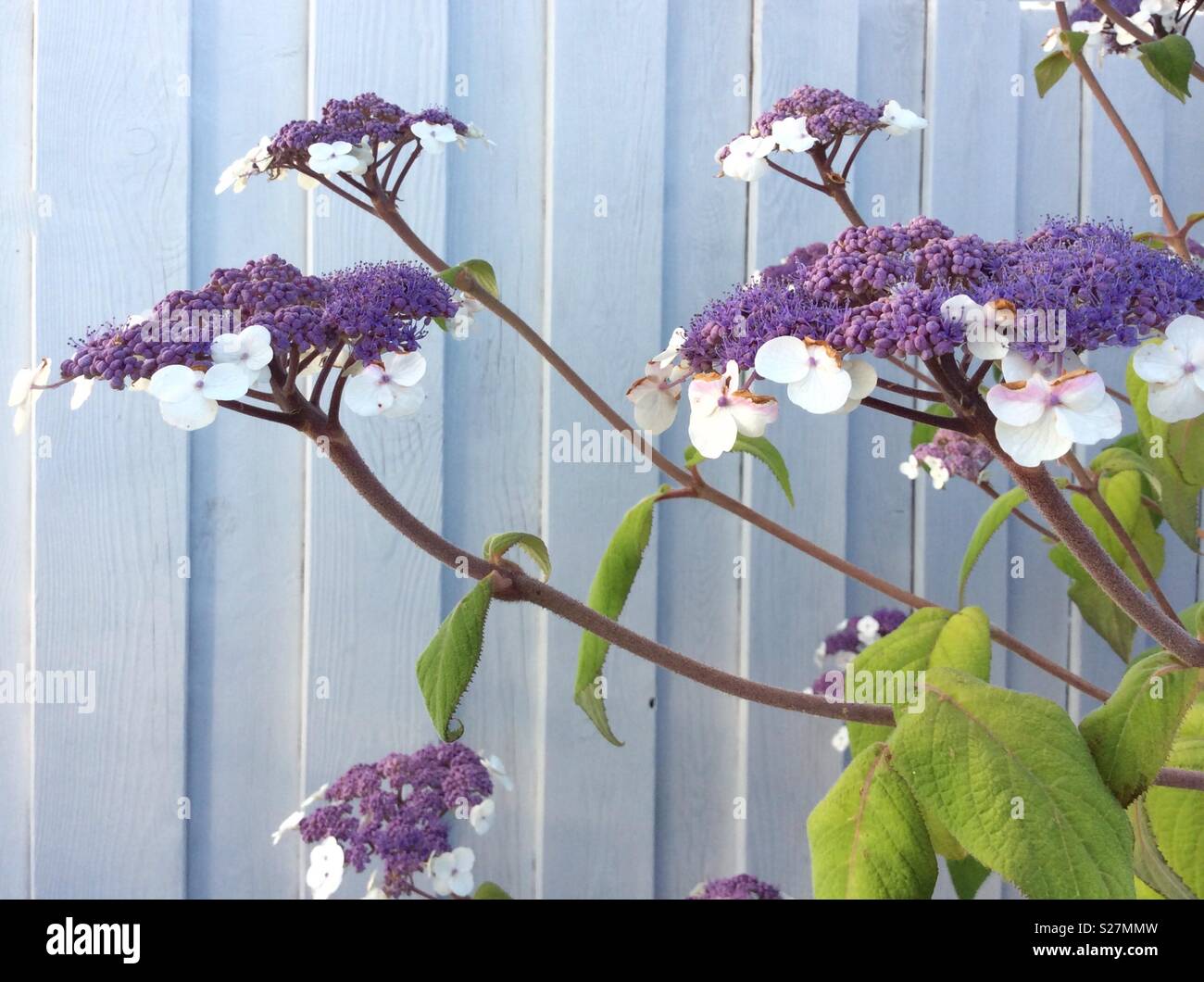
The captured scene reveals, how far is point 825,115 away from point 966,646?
51 cm

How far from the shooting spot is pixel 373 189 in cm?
106

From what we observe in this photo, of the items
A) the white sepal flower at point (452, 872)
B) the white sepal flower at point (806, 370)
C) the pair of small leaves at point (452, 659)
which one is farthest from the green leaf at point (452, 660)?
the white sepal flower at point (452, 872)

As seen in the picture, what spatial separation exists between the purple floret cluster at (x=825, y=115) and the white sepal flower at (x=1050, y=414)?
A: 1.64 ft

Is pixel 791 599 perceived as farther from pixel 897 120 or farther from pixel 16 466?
pixel 16 466

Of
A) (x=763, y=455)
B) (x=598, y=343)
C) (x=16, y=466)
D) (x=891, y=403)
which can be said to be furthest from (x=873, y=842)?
(x=16, y=466)

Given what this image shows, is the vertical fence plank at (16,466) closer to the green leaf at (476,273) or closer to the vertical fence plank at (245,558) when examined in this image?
the vertical fence plank at (245,558)

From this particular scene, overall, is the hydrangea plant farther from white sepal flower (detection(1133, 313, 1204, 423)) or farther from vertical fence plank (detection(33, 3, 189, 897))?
vertical fence plank (detection(33, 3, 189, 897))

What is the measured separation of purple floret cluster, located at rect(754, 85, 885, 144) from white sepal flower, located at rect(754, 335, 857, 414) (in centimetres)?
48

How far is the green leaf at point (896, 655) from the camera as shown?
96 centimetres

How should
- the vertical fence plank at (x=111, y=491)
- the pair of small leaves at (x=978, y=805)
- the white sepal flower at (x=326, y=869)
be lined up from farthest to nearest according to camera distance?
1. the vertical fence plank at (x=111, y=491)
2. the white sepal flower at (x=326, y=869)
3. the pair of small leaves at (x=978, y=805)

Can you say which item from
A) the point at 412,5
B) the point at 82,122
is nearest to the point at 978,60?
the point at 412,5

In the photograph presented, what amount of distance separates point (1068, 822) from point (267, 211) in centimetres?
120

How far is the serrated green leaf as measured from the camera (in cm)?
74

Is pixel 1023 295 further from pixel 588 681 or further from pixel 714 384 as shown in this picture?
pixel 588 681
